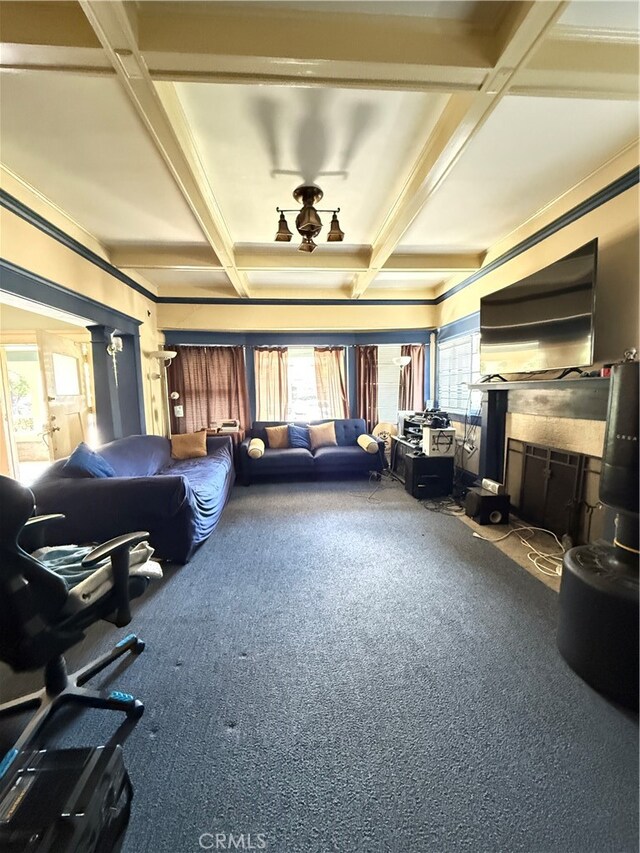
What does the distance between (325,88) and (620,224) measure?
Answer: 1996 mm

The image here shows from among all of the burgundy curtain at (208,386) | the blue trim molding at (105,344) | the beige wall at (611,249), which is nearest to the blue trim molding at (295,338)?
the burgundy curtain at (208,386)

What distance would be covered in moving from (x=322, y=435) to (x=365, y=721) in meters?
3.81

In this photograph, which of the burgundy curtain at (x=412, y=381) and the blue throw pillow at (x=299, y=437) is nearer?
the blue throw pillow at (x=299, y=437)

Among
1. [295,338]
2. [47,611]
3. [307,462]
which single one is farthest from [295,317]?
[47,611]

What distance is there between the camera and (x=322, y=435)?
195 inches

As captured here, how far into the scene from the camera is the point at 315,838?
964 mm

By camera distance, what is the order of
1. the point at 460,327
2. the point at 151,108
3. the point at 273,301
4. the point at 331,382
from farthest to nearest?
the point at 331,382 → the point at 273,301 → the point at 460,327 → the point at 151,108

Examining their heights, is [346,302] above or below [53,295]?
above

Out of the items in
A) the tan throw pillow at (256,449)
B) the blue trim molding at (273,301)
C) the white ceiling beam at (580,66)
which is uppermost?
the white ceiling beam at (580,66)

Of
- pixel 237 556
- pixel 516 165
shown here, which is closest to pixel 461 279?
pixel 516 165

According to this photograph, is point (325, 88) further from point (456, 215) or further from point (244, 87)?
point (456, 215)

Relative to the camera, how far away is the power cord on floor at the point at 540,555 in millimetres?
2309

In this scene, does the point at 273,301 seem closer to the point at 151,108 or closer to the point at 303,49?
the point at 151,108

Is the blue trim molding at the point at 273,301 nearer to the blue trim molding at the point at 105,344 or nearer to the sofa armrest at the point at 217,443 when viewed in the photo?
the blue trim molding at the point at 105,344
